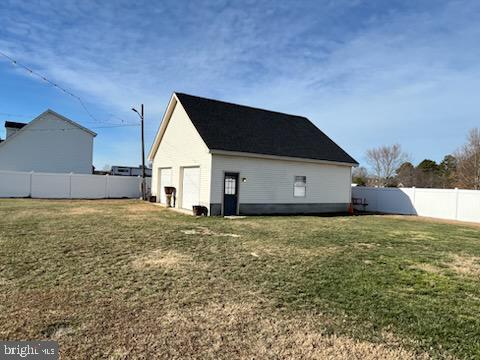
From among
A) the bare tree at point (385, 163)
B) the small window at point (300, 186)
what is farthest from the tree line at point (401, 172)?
the small window at point (300, 186)

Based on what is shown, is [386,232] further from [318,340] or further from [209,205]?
[318,340]

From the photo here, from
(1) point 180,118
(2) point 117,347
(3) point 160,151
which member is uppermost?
(1) point 180,118

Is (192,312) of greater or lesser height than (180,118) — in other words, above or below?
below

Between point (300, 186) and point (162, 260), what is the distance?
12.3 meters

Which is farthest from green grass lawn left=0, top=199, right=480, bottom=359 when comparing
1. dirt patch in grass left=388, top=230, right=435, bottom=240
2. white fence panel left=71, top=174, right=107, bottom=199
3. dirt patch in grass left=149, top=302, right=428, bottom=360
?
white fence panel left=71, top=174, right=107, bottom=199

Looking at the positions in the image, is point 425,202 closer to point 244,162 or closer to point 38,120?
point 244,162

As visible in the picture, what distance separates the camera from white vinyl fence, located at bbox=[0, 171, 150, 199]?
21.5 meters

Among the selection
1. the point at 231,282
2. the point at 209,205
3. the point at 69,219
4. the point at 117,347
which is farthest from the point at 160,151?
the point at 117,347

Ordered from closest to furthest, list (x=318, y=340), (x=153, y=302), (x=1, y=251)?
(x=318, y=340) < (x=153, y=302) < (x=1, y=251)

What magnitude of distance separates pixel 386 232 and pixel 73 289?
996 centimetres

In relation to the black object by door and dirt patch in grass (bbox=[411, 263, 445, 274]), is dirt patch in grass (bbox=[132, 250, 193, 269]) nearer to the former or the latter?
dirt patch in grass (bbox=[411, 263, 445, 274])

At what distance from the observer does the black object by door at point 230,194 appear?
49.6ft

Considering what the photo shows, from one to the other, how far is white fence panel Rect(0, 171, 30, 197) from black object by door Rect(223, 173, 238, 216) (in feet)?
48.5

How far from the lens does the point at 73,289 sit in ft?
15.5
